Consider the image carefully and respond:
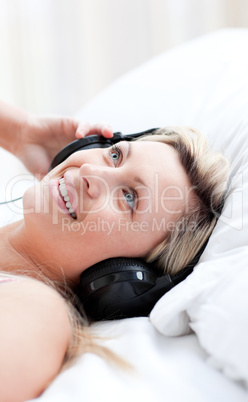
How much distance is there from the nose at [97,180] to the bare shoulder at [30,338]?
25 centimetres

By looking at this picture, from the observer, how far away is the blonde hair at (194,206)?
1.11m

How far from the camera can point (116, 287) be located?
990 mm

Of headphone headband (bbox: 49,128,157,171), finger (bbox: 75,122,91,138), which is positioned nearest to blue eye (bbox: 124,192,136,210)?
headphone headband (bbox: 49,128,157,171)

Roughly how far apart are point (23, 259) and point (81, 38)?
5.70 feet

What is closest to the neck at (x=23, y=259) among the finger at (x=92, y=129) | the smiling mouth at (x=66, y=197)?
the smiling mouth at (x=66, y=197)

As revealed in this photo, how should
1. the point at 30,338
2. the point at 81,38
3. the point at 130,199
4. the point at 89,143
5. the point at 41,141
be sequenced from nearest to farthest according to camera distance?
1. the point at 30,338
2. the point at 130,199
3. the point at 89,143
4. the point at 41,141
5. the point at 81,38

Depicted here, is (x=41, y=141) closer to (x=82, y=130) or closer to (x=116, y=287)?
(x=82, y=130)

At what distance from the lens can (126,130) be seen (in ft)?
4.96

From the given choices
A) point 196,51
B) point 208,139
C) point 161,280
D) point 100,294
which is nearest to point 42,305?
point 100,294

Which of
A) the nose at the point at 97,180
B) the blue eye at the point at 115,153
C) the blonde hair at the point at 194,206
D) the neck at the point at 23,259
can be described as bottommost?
the neck at the point at 23,259

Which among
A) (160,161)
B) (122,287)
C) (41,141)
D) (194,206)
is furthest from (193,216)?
(41,141)

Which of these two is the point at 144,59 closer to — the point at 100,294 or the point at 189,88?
the point at 189,88

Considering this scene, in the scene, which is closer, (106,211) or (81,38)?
(106,211)

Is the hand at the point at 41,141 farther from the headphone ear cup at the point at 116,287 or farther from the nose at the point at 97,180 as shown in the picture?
the headphone ear cup at the point at 116,287
